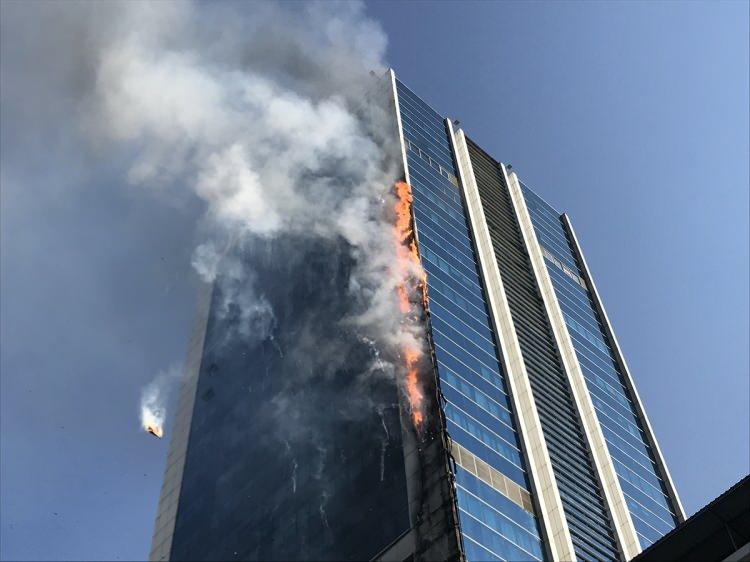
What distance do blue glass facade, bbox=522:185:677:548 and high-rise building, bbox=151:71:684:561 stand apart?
233 mm

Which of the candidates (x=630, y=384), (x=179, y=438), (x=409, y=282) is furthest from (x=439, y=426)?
(x=630, y=384)

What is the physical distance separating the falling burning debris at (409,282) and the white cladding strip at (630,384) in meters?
25.1

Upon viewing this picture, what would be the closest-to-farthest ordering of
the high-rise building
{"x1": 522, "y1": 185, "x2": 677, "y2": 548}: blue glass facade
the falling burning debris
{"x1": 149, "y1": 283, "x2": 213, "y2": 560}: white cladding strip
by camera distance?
the high-rise building → the falling burning debris → {"x1": 522, "y1": 185, "x2": 677, "y2": 548}: blue glass facade → {"x1": 149, "y1": 283, "x2": 213, "y2": 560}: white cladding strip

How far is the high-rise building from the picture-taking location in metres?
48.0

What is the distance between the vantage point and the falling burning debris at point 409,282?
170 ft

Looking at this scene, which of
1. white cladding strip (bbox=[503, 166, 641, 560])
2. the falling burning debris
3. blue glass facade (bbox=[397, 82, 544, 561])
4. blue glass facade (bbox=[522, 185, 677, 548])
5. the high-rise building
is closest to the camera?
blue glass facade (bbox=[397, 82, 544, 561])

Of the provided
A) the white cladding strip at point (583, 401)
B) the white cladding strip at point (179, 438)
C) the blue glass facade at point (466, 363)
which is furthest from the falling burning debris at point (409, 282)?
the white cladding strip at point (179, 438)

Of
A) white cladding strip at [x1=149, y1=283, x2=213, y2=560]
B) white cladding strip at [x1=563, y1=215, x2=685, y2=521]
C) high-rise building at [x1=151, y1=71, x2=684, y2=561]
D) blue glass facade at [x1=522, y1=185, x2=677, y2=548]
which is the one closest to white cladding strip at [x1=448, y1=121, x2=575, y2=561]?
high-rise building at [x1=151, y1=71, x2=684, y2=561]

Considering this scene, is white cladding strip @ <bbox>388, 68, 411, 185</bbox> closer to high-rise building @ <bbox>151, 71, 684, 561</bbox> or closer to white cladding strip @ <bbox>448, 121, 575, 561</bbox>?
high-rise building @ <bbox>151, 71, 684, 561</bbox>

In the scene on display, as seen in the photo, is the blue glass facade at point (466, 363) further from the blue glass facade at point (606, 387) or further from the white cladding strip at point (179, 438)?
the white cladding strip at point (179, 438)

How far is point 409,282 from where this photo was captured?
59.8 m

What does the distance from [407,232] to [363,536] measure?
78.7 feet

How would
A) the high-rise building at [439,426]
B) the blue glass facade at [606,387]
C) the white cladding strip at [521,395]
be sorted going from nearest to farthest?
the high-rise building at [439,426] → the white cladding strip at [521,395] → the blue glass facade at [606,387]

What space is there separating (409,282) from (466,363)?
7.36 meters
